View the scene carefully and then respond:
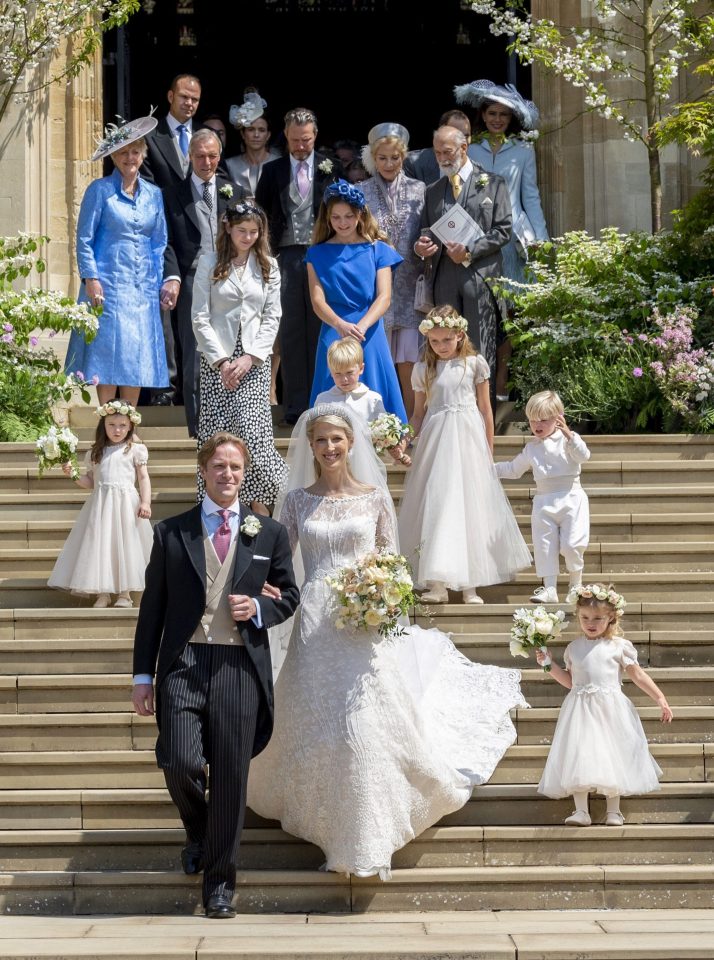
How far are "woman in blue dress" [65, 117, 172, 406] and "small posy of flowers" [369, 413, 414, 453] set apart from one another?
302cm

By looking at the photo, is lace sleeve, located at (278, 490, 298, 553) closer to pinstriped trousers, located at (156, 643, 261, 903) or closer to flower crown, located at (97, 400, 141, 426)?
pinstriped trousers, located at (156, 643, 261, 903)

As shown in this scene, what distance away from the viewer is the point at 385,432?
8836mm

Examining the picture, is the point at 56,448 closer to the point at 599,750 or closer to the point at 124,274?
the point at 124,274

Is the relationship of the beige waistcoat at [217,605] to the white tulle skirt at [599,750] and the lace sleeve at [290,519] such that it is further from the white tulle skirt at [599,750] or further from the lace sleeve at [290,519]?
the white tulle skirt at [599,750]

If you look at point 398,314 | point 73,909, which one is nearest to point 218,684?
point 73,909

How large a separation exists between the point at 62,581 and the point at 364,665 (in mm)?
2523

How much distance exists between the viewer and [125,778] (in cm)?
775

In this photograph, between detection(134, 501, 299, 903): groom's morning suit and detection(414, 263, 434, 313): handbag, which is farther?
Answer: detection(414, 263, 434, 313): handbag

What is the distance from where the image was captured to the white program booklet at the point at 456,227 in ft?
36.0

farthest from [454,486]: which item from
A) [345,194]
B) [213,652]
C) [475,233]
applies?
[475,233]

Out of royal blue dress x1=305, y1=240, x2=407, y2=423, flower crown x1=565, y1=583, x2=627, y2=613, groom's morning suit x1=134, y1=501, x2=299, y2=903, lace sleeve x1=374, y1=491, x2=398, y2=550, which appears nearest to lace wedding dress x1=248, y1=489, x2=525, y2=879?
lace sleeve x1=374, y1=491, x2=398, y2=550

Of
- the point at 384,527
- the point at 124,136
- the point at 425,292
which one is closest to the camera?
the point at 384,527

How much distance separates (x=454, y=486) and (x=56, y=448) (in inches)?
87.7

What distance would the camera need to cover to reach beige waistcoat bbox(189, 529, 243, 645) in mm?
6957
